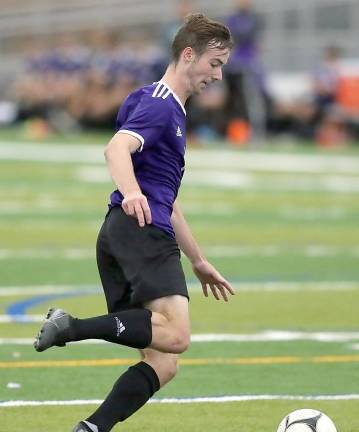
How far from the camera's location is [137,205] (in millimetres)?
6879

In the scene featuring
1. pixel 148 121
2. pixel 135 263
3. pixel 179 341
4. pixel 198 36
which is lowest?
pixel 179 341

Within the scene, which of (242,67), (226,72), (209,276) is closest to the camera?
(209,276)

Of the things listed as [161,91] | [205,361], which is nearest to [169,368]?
[161,91]

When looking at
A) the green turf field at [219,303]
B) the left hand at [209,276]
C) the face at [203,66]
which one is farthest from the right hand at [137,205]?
the green turf field at [219,303]

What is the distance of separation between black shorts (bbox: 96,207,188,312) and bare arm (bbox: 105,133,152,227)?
0.19 metres

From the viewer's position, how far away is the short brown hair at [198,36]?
24.1ft

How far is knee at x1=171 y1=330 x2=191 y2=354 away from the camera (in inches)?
279

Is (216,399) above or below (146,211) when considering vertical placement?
below

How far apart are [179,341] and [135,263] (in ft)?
1.44

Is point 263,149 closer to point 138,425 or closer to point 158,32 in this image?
point 158,32

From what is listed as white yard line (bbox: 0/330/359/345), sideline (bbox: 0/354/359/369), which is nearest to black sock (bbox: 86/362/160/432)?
sideline (bbox: 0/354/359/369)

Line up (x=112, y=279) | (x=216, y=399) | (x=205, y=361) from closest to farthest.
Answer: (x=112, y=279) < (x=216, y=399) < (x=205, y=361)

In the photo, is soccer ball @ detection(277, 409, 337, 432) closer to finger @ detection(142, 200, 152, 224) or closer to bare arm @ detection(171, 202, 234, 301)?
bare arm @ detection(171, 202, 234, 301)

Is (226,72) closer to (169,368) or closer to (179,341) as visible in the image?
(169,368)
